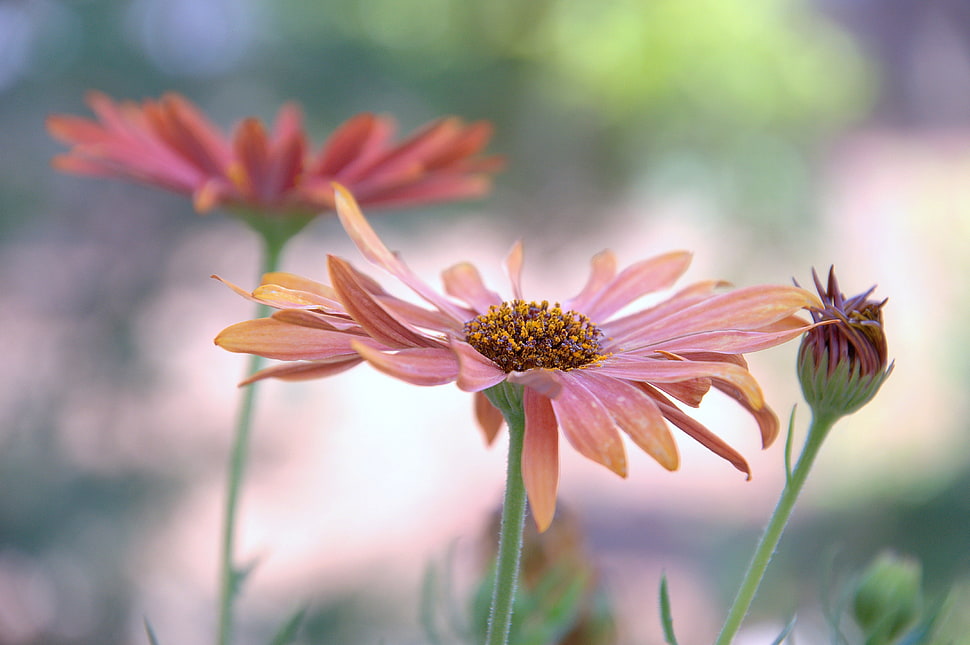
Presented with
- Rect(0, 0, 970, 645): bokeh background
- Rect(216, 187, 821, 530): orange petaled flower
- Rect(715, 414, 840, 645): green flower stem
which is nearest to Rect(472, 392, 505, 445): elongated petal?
Rect(216, 187, 821, 530): orange petaled flower

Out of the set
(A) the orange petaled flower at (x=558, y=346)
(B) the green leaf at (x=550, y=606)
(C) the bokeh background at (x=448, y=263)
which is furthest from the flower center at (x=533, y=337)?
(C) the bokeh background at (x=448, y=263)

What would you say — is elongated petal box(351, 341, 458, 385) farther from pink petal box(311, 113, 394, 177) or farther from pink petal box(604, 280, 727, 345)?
pink petal box(311, 113, 394, 177)

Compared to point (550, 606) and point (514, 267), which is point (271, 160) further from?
point (550, 606)

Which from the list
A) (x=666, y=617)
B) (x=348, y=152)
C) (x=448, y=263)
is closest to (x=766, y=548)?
(x=666, y=617)

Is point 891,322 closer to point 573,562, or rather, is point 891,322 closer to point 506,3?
point 506,3

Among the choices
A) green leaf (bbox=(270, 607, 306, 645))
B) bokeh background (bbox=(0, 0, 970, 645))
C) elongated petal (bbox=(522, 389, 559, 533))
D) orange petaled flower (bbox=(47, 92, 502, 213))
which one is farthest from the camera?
bokeh background (bbox=(0, 0, 970, 645))

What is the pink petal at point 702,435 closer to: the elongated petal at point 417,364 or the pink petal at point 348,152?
the elongated petal at point 417,364
